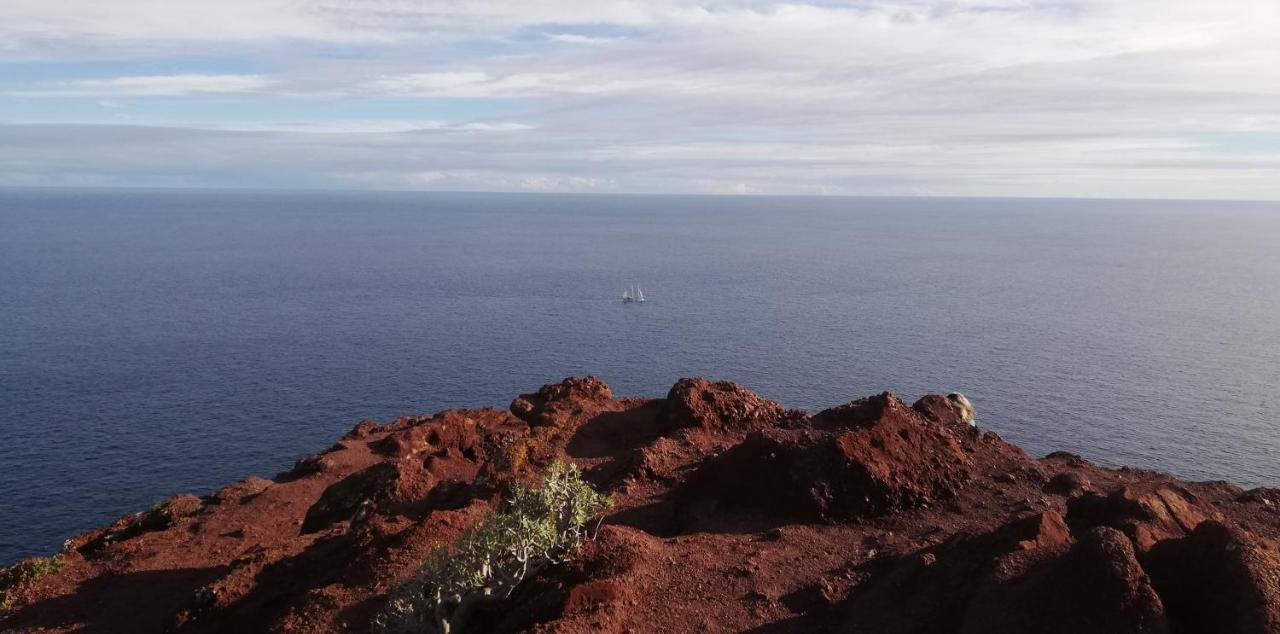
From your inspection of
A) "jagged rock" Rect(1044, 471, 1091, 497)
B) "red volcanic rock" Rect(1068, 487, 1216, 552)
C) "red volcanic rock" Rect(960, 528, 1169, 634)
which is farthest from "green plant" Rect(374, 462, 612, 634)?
"jagged rock" Rect(1044, 471, 1091, 497)

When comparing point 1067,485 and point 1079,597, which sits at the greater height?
point 1079,597

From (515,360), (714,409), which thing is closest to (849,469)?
(714,409)

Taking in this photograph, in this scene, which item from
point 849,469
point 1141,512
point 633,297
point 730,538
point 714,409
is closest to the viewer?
point 1141,512

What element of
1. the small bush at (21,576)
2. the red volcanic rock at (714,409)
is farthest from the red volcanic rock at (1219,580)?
the small bush at (21,576)

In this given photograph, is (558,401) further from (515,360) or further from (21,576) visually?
(515,360)

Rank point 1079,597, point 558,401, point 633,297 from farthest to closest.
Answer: point 633,297 < point 558,401 < point 1079,597

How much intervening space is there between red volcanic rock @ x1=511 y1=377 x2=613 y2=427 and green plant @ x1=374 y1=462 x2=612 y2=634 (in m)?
23.7

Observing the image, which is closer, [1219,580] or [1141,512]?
[1219,580]

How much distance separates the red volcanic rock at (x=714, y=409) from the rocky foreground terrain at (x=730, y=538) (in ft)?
0.46

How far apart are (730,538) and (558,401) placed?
24.6 meters

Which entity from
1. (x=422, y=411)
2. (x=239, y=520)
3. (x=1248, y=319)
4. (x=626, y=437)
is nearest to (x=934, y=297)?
(x=1248, y=319)

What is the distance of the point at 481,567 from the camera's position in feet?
82.7

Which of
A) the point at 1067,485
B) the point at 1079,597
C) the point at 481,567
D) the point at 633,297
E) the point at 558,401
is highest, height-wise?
the point at 1079,597

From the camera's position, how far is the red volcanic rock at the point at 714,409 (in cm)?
4803
